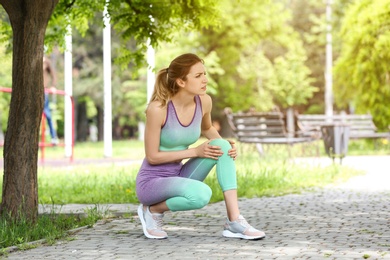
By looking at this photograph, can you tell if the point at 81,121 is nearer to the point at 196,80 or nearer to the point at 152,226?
the point at 152,226

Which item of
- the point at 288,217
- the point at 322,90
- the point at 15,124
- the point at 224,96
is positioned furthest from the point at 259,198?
the point at 322,90

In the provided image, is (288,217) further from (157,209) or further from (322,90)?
(322,90)

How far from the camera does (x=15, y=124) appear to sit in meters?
8.17

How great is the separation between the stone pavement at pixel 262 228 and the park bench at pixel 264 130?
8277mm

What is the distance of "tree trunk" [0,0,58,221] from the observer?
815cm

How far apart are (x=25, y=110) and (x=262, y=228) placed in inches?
91.1

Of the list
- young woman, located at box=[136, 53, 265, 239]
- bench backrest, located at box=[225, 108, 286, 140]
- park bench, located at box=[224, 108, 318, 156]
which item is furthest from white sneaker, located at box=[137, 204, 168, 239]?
bench backrest, located at box=[225, 108, 286, 140]

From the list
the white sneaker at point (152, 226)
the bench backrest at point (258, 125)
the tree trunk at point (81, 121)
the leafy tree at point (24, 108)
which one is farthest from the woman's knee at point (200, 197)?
the tree trunk at point (81, 121)

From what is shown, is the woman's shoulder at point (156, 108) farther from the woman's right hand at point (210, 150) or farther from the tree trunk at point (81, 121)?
the tree trunk at point (81, 121)

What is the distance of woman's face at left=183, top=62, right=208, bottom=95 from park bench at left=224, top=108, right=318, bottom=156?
11.7 metres

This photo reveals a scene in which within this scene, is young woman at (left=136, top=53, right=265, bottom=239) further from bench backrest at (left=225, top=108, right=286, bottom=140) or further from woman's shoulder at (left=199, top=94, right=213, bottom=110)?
bench backrest at (left=225, top=108, right=286, bottom=140)

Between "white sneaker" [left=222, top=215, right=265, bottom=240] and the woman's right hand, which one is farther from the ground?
the woman's right hand

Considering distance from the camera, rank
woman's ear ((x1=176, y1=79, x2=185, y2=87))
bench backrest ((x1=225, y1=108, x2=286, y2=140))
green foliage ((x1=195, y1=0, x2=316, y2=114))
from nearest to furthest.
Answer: woman's ear ((x1=176, y1=79, x2=185, y2=87)) → bench backrest ((x1=225, y1=108, x2=286, y2=140)) → green foliage ((x1=195, y1=0, x2=316, y2=114))

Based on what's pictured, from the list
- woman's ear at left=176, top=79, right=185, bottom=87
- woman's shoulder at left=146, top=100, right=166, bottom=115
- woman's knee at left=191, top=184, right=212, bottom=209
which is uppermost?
woman's ear at left=176, top=79, right=185, bottom=87
